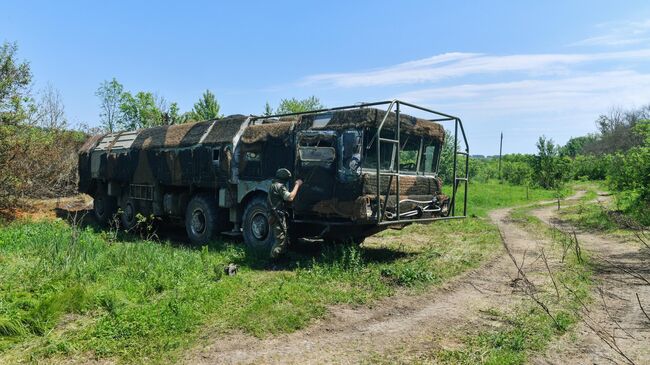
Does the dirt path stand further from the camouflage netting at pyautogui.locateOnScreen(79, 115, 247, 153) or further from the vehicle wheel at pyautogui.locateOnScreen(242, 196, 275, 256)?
the camouflage netting at pyautogui.locateOnScreen(79, 115, 247, 153)

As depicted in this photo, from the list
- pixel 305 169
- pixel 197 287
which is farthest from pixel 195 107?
pixel 197 287

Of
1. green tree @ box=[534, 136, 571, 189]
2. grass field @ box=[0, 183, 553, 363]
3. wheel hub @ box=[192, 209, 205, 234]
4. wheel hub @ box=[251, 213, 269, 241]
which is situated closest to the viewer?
grass field @ box=[0, 183, 553, 363]

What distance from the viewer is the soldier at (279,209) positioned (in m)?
8.05

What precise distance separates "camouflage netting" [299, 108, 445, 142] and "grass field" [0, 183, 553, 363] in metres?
2.09

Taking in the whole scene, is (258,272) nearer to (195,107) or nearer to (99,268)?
(99,268)

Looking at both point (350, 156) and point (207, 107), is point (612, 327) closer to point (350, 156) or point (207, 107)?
point (350, 156)

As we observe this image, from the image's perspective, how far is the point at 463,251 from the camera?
9.75 meters

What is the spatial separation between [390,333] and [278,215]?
3.51m

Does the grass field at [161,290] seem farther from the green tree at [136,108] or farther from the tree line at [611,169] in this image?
the green tree at [136,108]

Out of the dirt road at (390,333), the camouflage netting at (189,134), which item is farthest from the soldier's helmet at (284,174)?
the dirt road at (390,333)

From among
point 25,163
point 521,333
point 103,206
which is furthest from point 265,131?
point 25,163

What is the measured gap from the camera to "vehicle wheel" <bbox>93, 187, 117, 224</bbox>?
14586 mm

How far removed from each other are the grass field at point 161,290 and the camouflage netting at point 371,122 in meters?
2.09

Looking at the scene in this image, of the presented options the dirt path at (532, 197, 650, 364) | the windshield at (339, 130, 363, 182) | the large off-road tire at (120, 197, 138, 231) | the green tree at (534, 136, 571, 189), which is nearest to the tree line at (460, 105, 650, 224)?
the green tree at (534, 136, 571, 189)
